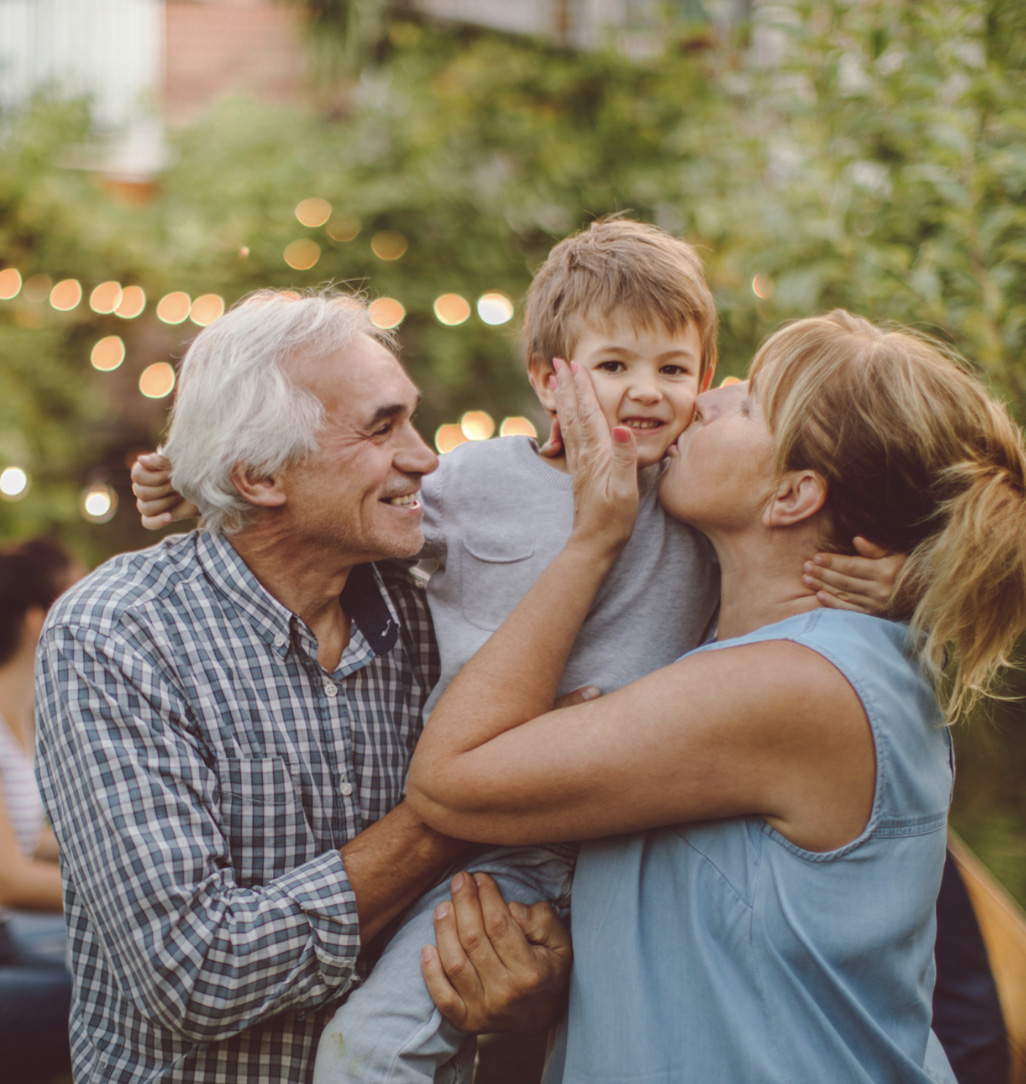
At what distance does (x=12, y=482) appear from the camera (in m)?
5.07

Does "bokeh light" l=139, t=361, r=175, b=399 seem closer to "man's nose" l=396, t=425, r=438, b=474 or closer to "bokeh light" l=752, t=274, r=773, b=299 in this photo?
"bokeh light" l=752, t=274, r=773, b=299

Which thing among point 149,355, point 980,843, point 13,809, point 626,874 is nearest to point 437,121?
point 149,355

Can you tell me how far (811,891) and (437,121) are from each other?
5.40 m

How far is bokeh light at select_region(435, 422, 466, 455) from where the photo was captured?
16.8ft

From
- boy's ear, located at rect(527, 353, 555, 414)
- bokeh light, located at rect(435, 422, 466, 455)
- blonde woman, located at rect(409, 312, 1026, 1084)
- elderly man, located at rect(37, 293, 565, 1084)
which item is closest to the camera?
blonde woman, located at rect(409, 312, 1026, 1084)

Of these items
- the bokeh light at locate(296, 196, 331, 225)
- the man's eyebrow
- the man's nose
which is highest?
the bokeh light at locate(296, 196, 331, 225)

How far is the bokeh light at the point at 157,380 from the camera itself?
550 cm

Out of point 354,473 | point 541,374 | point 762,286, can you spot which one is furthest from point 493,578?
point 762,286

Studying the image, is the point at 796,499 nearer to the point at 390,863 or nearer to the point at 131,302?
the point at 390,863

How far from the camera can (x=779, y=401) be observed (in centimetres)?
154

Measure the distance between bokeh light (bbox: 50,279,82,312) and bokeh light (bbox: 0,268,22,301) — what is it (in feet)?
0.59

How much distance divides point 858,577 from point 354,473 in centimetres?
91

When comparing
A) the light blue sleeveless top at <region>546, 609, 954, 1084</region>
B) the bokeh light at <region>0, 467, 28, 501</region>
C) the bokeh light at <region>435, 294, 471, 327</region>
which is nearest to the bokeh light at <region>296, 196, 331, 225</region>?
→ the bokeh light at <region>435, 294, 471, 327</region>

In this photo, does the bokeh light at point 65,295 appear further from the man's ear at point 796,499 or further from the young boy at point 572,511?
the man's ear at point 796,499
